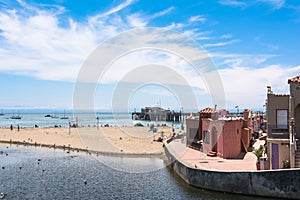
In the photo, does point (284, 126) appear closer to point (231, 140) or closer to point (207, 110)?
point (231, 140)

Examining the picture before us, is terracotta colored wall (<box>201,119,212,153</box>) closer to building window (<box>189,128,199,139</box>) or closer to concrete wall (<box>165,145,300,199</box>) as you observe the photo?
building window (<box>189,128,199,139</box>)

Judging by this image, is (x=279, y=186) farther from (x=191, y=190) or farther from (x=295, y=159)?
(x=191, y=190)

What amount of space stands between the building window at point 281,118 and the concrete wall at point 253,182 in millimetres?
4549

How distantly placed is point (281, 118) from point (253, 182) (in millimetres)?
5458

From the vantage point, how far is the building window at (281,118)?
22.6 meters

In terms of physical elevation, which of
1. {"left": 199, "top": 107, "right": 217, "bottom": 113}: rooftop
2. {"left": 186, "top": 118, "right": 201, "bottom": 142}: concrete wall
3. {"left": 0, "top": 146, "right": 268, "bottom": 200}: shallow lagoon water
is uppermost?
{"left": 199, "top": 107, "right": 217, "bottom": 113}: rooftop

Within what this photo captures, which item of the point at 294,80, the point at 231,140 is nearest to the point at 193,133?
the point at 231,140

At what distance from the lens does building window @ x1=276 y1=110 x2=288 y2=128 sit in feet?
74.3

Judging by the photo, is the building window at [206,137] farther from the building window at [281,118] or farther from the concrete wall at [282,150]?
the concrete wall at [282,150]

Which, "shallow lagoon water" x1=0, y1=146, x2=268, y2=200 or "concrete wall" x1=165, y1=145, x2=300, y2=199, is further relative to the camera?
"shallow lagoon water" x1=0, y1=146, x2=268, y2=200

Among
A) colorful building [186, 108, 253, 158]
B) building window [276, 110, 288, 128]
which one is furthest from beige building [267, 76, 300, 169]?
colorful building [186, 108, 253, 158]

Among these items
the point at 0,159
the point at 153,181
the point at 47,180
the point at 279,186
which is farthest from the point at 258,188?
the point at 0,159

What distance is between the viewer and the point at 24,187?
23.7m

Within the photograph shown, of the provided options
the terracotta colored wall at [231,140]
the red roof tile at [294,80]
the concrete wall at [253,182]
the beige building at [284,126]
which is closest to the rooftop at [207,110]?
the terracotta colored wall at [231,140]
